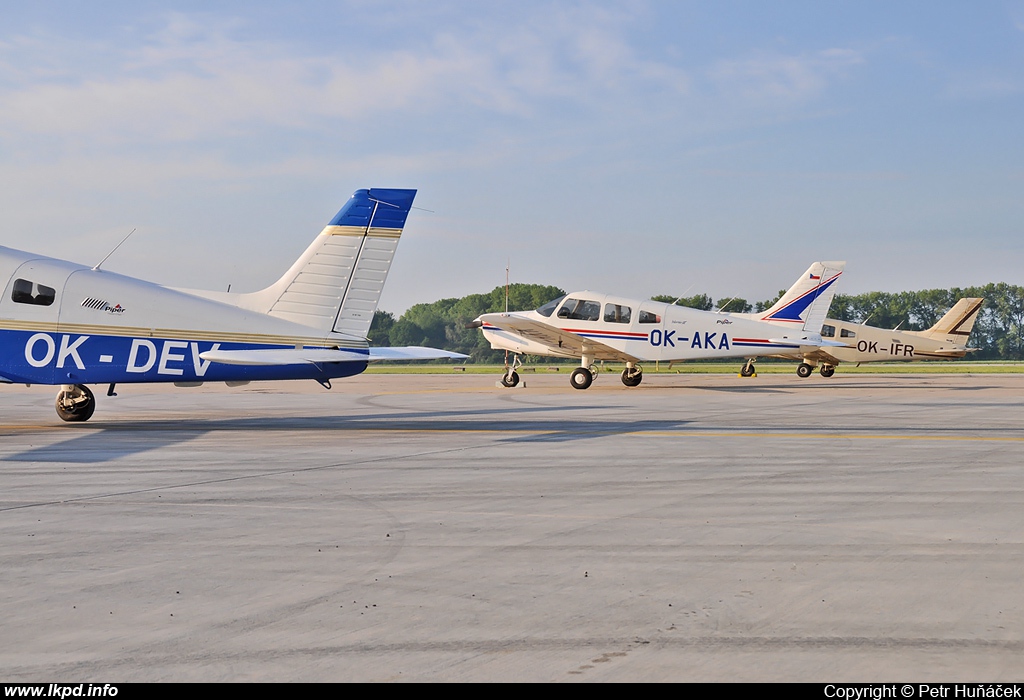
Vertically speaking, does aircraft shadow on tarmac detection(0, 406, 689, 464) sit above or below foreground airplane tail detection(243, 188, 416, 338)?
below

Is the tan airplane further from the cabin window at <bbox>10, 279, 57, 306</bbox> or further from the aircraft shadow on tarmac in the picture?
the cabin window at <bbox>10, 279, 57, 306</bbox>

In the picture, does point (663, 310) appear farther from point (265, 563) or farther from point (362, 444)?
point (265, 563)

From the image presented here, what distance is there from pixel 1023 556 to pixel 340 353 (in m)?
10.9

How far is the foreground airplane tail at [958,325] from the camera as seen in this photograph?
40188 mm

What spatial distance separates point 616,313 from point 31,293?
18814mm

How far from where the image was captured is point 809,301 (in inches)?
1273

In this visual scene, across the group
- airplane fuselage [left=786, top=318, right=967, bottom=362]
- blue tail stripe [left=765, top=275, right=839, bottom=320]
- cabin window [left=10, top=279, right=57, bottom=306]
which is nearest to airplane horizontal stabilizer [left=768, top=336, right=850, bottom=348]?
blue tail stripe [left=765, top=275, right=839, bottom=320]

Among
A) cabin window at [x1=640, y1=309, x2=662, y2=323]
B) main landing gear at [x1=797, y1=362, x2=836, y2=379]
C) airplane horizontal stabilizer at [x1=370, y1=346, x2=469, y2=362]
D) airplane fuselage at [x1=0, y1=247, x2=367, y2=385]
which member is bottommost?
airplane fuselage at [x1=0, y1=247, x2=367, y2=385]

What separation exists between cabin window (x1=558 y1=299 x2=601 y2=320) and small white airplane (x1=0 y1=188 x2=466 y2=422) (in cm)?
1524

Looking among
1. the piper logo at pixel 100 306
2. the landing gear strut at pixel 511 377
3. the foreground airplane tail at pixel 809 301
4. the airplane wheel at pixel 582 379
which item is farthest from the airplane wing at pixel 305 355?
the foreground airplane tail at pixel 809 301

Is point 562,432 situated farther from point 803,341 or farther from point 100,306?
point 803,341

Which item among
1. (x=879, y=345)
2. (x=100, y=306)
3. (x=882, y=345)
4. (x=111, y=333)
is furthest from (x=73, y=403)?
(x=882, y=345)

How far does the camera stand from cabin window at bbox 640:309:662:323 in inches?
1150

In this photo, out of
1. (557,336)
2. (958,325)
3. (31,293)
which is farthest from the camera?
(958,325)
